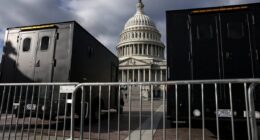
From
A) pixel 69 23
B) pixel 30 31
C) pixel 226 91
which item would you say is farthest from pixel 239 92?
pixel 30 31

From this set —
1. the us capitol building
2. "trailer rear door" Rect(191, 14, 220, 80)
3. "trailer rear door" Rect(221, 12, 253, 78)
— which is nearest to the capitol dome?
the us capitol building

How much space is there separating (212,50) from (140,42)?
7528 cm

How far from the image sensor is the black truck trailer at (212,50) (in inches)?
231

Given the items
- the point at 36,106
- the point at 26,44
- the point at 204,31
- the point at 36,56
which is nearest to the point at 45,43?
the point at 36,56

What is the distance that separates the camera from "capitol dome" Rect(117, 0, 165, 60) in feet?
266

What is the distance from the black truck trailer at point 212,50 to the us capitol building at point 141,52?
206 ft

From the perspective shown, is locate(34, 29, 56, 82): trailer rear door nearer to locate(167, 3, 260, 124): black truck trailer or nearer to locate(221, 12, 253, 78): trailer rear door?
locate(167, 3, 260, 124): black truck trailer

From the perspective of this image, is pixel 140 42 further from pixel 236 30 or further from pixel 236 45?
pixel 236 45

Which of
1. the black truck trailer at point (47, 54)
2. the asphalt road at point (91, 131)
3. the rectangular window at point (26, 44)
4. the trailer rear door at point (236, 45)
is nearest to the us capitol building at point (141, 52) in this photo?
the asphalt road at point (91, 131)

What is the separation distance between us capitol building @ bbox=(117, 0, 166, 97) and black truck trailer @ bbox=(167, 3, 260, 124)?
62.7 metres

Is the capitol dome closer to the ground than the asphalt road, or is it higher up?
higher up

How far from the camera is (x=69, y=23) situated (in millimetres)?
7316

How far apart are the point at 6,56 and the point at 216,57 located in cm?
770

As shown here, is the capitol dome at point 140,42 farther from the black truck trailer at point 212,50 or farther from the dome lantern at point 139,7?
the black truck trailer at point 212,50
